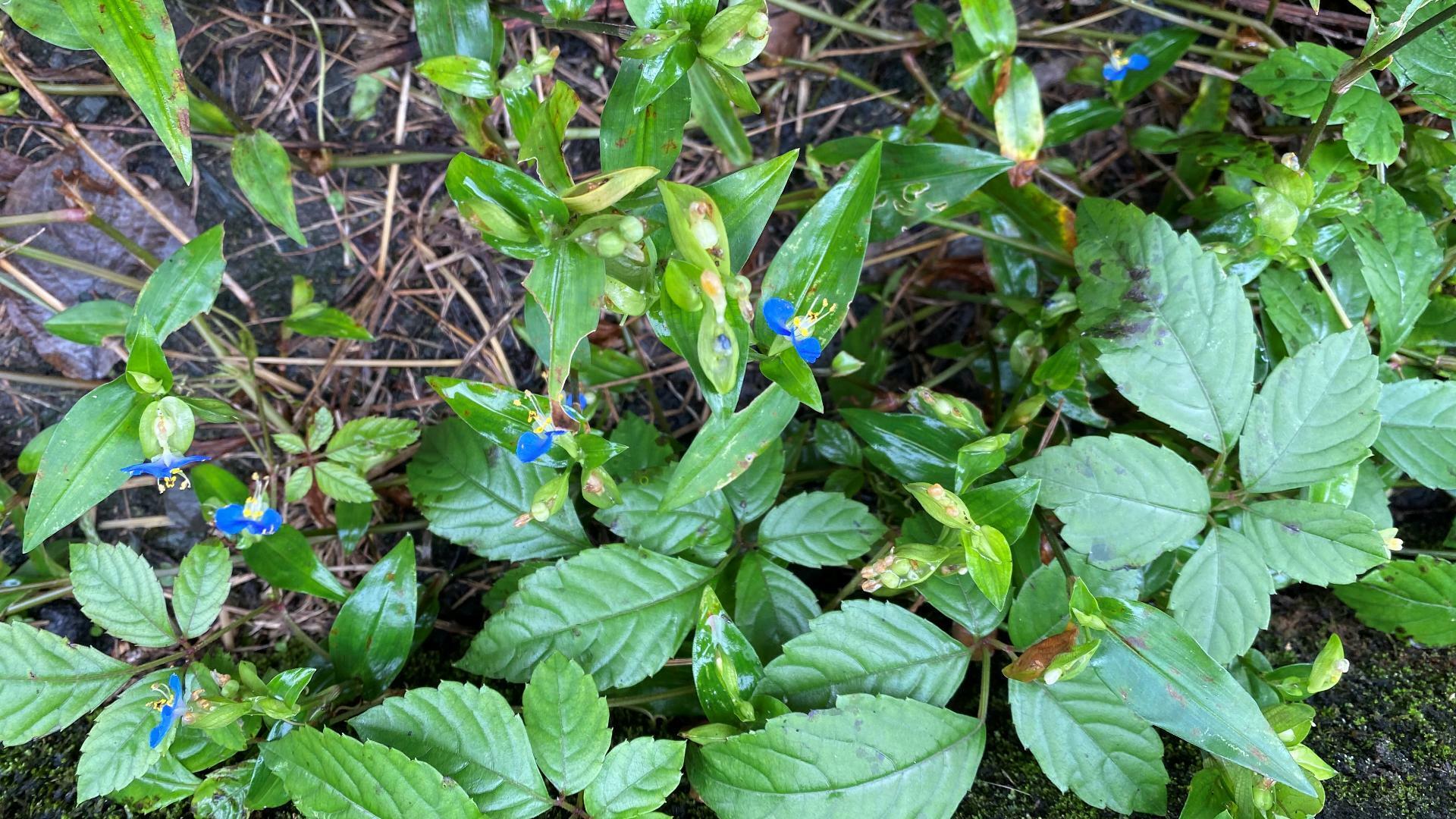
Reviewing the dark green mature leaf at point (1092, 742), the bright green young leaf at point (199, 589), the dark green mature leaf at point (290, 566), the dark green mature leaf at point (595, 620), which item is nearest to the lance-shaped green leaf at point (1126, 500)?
the dark green mature leaf at point (1092, 742)

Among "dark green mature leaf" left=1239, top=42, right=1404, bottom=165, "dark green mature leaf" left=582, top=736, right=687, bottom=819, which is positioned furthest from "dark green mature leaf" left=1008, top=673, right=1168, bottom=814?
"dark green mature leaf" left=1239, top=42, right=1404, bottom=165

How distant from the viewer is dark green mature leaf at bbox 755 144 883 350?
174 cm

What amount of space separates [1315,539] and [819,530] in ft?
3.45

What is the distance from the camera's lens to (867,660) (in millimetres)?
1829

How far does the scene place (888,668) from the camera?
1828 millimetres

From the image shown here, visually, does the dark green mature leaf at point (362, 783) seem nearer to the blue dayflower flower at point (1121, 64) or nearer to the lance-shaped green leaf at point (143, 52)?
the lance-shaped green leaf at point (143, 52)

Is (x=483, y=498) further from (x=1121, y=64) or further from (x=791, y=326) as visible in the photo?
(x=1121, y=64)

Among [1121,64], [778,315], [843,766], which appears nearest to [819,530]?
[843,766]

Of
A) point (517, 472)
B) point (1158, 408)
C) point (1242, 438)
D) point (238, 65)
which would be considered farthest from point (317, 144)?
point (1242, 438)

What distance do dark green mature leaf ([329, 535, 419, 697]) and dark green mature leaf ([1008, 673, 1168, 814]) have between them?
142 cm

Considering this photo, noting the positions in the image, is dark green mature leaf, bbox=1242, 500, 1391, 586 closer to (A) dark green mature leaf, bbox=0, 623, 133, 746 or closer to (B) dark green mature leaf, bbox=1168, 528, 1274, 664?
(B) dark green mature leaf, bbox=1168, 528, 1274, 664

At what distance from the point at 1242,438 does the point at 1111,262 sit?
0.51 m

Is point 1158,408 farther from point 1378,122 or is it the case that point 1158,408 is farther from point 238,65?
point 238,65

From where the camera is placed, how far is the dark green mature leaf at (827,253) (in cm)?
174
